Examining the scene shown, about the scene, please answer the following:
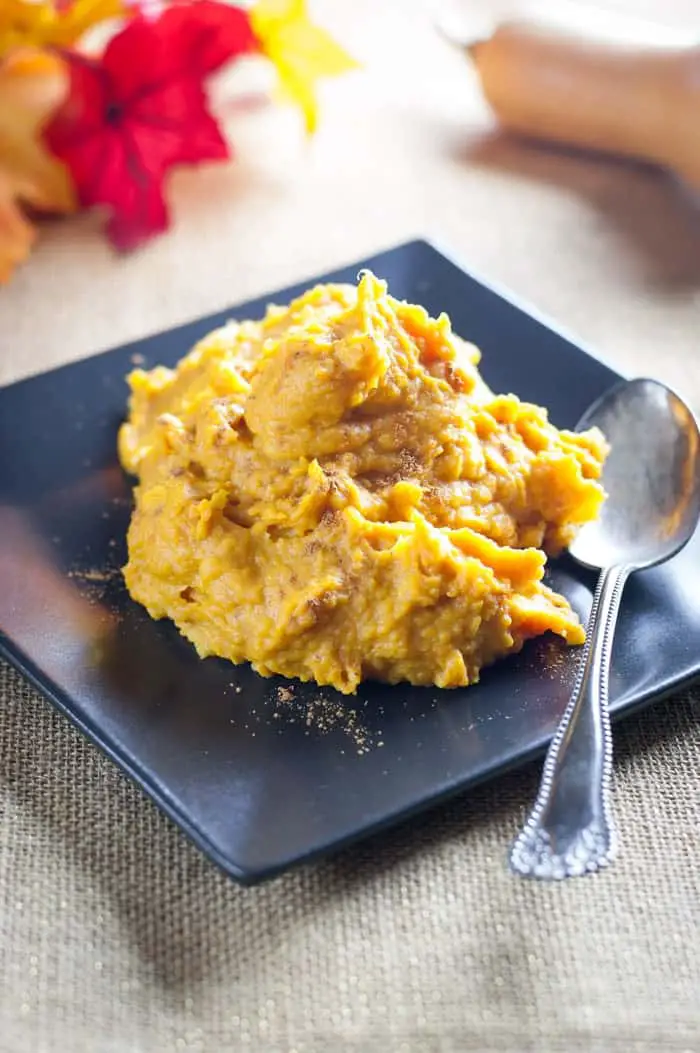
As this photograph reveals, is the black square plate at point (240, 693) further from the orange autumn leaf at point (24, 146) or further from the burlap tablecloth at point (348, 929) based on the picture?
the orange autumn leaf at point (24, 146)

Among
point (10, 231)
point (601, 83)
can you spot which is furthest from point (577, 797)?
point (601, 83)

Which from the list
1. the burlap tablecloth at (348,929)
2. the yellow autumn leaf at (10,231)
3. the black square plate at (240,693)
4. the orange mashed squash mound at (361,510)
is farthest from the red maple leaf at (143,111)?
the orange mashed squash mound at (361,510)

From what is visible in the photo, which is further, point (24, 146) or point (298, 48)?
point (298, 48)

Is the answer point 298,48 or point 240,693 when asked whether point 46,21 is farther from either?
point 240,693

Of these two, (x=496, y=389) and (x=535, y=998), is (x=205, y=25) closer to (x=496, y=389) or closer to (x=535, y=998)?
(x=496, y=389)

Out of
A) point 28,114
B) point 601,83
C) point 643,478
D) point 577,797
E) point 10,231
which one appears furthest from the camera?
point 601,83

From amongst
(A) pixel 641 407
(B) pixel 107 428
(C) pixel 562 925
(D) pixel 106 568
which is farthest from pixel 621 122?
(C) pixel 562 925
